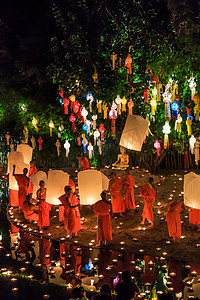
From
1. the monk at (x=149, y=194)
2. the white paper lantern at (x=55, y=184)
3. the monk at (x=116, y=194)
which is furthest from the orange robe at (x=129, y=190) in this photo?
the white paper lantern at (x=55, y=184)

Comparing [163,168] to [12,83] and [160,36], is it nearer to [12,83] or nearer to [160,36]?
[160,36]

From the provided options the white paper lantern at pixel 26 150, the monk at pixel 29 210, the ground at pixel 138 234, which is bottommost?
the ground at pixel 138 234

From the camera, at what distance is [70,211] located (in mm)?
8453

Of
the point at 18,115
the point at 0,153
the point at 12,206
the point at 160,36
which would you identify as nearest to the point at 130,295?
the point at 12,206

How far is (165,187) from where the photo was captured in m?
13.5

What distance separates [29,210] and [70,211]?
4.57ft

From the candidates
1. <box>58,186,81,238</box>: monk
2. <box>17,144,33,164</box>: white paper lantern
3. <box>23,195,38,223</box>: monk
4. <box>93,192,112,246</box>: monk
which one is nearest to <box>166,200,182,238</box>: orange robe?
<box>93,192,112,246</box>: monk

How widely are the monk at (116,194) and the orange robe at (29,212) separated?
5.97ft

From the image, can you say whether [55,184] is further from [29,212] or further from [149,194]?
[149,194]

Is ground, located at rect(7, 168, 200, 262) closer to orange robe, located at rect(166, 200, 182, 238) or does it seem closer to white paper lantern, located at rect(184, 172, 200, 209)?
orange robe, located at rect(166, 200, 182, 238)

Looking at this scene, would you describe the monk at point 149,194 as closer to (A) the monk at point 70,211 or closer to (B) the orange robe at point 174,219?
(B) the orange robe at point 174,219

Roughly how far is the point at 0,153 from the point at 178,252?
13924 millimetres

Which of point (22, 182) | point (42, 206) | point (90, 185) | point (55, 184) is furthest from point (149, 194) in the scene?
point (22, 182)

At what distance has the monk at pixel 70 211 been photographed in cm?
828
